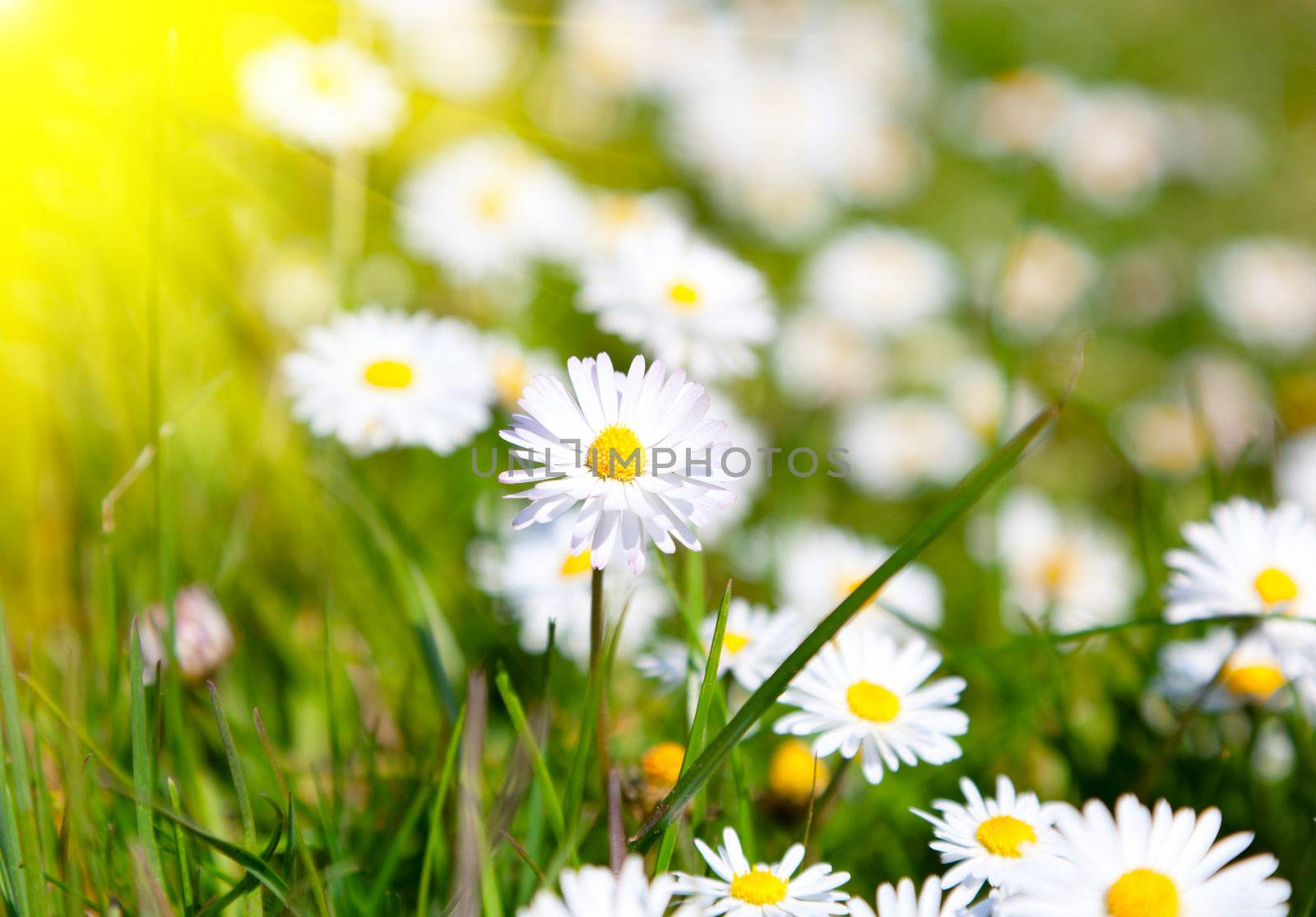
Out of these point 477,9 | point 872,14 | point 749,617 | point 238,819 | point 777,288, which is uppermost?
point 872,14

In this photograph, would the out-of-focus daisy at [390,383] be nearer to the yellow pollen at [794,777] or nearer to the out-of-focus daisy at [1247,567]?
the yellow pollen at [794,777]

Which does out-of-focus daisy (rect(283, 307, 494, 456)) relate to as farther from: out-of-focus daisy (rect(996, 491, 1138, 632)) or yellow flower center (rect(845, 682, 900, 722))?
out-of-focus daisy (rect(996, 491, 1138, 632))

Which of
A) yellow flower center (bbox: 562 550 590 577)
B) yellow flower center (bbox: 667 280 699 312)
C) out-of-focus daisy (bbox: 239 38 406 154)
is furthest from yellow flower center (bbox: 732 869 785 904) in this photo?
out-of-focus daisy (bbox: 239 38 406 154)

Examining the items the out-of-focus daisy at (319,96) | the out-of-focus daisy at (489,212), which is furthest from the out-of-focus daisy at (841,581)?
the out-of-focus daisy at (319,96)

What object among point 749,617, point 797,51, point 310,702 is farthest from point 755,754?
point 797,51

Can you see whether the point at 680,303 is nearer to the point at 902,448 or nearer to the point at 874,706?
Result: the point at 874,706

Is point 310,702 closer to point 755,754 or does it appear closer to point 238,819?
point 238,819
